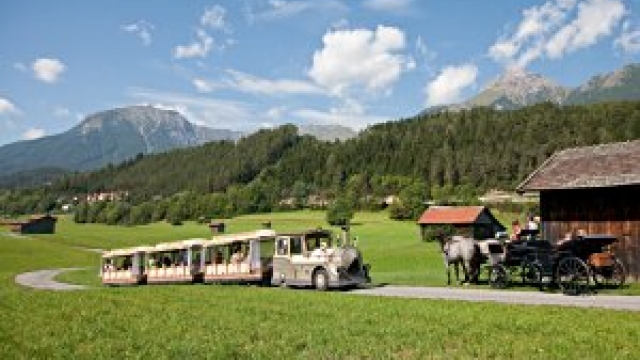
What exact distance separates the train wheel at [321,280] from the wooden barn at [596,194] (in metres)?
10.6

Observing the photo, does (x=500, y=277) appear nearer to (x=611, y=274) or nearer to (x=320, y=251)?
(x=611, y=274)

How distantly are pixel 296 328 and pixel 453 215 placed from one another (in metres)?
74.7

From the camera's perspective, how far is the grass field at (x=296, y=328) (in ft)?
39.8

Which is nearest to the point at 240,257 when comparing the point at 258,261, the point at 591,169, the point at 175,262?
the point at 258,261

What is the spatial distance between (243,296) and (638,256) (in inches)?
661

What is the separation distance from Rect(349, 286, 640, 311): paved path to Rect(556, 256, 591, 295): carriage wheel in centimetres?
70

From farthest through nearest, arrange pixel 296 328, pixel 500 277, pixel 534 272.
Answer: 1. pixel 500 277
2. pixel 534 272
3. pixel 296 328

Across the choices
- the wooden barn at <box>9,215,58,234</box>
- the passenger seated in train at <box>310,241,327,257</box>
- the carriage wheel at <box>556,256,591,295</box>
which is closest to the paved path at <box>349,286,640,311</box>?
the carriage wheel at <box>556,256,591,295</box>

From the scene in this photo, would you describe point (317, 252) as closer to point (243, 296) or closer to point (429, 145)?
point (243, 296)

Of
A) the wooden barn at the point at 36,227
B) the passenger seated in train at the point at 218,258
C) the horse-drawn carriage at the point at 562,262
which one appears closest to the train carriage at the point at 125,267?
the passenger seated in train at the point at 218,258

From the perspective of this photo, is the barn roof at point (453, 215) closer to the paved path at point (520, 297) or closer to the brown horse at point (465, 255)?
the brown horse at point (465, 255)

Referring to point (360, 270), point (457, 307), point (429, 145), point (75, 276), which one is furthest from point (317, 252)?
point (429, 145)

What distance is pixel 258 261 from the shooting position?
33.0 m

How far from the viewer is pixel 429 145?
178 metres
